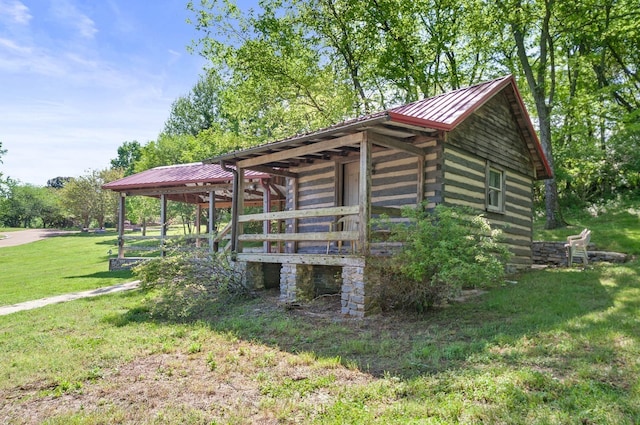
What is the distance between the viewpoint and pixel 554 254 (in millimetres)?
14992

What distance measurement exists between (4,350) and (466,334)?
7.07 metres

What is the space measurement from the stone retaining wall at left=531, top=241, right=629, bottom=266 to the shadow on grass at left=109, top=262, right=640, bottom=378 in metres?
3.53

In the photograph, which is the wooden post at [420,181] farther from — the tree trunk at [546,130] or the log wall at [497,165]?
the tree trunk at [546,130]

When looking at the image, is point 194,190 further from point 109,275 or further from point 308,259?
point 308,259

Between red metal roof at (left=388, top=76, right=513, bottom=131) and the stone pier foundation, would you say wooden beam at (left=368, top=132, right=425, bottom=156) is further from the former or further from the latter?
the stone pier foundation

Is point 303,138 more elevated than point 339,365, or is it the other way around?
point 303,138

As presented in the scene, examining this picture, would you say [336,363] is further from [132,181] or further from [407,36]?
[407,36]

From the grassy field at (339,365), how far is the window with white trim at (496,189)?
147 inches

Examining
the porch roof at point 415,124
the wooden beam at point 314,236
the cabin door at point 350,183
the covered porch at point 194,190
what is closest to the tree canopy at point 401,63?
the covered porch at point 194,190

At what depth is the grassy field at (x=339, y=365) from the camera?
3838 millimetres

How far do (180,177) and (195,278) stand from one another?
762 cm

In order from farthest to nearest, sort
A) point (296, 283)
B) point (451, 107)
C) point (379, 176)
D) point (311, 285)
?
point (379, 176), point (451, 107), point (311, 285), point (296, 283)

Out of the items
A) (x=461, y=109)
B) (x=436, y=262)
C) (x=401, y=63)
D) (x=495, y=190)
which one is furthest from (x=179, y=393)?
(x=401, y=63)

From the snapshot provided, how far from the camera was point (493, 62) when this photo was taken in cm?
2541
